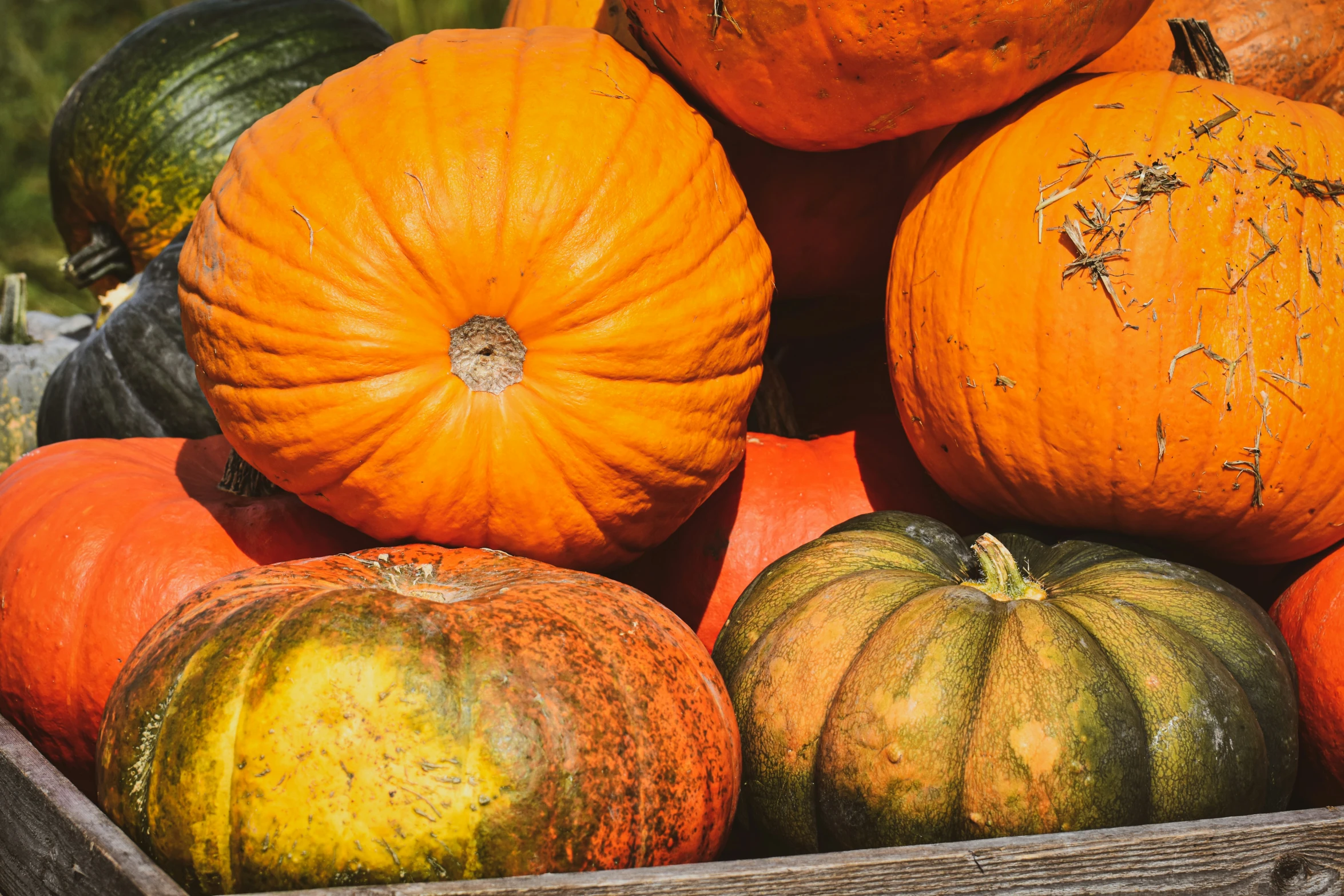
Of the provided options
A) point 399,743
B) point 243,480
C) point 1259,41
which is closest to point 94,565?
point 243,480

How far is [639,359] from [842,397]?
1.18 metres

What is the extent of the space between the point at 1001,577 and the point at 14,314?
3.41 m

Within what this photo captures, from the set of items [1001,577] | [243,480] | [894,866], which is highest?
[1001,577]

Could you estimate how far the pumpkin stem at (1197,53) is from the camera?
189 centimetres

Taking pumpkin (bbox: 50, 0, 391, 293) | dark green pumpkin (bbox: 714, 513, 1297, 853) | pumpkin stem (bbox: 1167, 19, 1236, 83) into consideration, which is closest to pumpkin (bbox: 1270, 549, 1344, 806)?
dark green pumpkin (bbox: 714, 513, 1297, 853)

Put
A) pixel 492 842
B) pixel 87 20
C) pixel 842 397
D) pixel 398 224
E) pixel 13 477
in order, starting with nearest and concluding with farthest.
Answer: pixel 492 842 < pixel 398 224 < pixel 13 477 < pixel 842 397 < pixel 87 20

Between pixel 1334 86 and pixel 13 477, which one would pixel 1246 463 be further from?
pixel 13 477

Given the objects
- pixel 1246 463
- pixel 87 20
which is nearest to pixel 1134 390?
pixel 1246 463

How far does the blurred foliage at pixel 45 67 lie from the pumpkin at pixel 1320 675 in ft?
19.9

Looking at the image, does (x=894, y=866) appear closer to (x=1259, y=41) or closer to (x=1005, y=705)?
(x=1005, y=705)

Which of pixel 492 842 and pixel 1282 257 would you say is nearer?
pixel 492 842

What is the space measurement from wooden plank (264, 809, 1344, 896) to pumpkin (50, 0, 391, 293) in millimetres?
2669

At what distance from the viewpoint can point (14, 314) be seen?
360cm

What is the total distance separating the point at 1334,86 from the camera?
7.27ft
